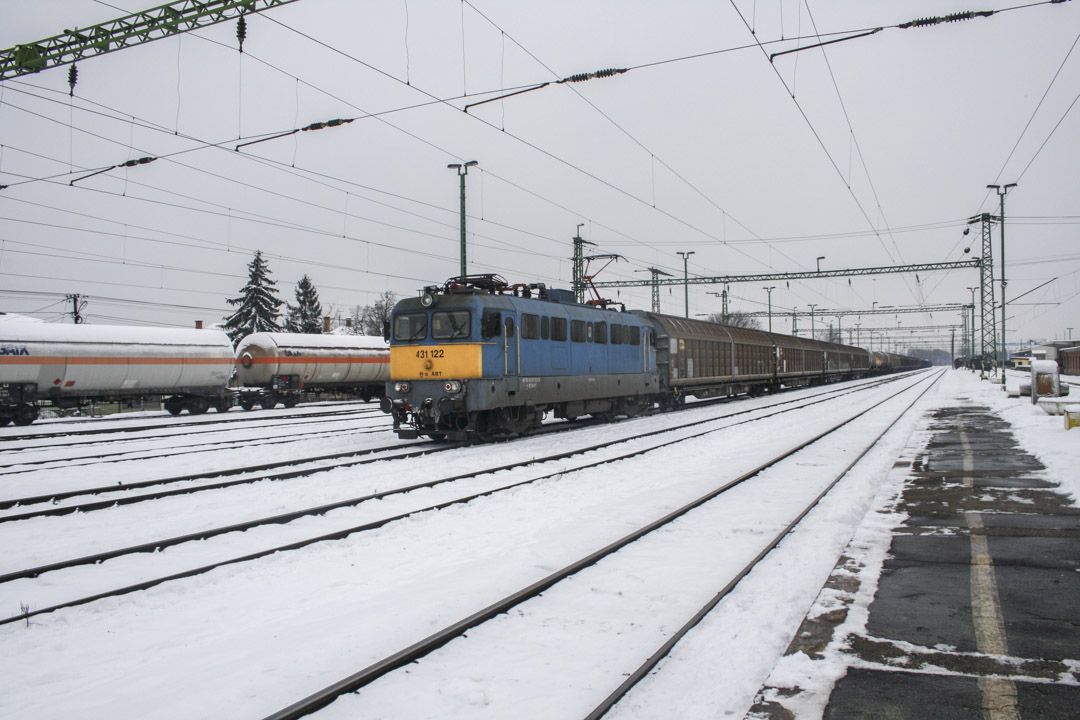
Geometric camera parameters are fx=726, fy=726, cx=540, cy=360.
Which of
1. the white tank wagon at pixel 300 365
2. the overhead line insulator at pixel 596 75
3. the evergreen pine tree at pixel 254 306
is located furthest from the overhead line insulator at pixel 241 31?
the evergreen pine tree at pixel 254 306

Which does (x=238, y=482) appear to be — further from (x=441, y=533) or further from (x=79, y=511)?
(x=441, y=533)

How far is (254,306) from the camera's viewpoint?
65.1 m

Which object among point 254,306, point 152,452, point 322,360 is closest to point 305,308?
point 254,306

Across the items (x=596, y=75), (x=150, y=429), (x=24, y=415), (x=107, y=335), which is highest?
(x=596, y=75)

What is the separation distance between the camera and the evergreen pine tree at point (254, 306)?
6469cm

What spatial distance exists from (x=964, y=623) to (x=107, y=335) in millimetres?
27131

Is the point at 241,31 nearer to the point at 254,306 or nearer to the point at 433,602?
the point at 433,602

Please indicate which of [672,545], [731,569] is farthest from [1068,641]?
[672,545]

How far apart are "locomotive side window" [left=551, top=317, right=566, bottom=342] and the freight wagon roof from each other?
16.9 metres

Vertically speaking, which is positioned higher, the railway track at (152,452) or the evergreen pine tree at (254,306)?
the evergreen pine tree at (254,306)

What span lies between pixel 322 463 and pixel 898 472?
970cm

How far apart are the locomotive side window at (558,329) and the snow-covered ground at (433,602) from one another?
7.13m

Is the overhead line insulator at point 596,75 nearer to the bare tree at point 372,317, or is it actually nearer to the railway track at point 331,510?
the railway track at point 331,510

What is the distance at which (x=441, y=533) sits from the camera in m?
7.80
